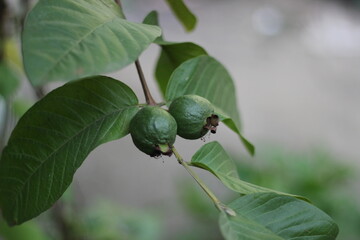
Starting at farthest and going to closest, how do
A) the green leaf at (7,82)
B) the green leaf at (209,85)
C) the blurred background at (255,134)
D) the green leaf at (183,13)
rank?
the blurred background at (255,134) → the green leaf at (7,82) → the green leaf at (183,13) → the green leaf at (209,85)

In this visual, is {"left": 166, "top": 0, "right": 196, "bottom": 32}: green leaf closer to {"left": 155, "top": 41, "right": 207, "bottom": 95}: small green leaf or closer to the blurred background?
{"left": 155, "top": 41, "right": 207, "bottom": 95}: small green leaf

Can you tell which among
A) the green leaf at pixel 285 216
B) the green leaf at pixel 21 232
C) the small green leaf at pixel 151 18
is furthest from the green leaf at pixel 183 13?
the green leaf at pixel 21 232

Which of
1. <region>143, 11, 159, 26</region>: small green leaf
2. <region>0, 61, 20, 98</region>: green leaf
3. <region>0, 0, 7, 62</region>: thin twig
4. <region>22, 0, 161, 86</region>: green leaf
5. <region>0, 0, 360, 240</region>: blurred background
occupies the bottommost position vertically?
<region>0, 0, 360, 240</region>: blurred background

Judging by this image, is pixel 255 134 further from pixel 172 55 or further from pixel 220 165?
pixel 220 165

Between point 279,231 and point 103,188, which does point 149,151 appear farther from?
point 103,188

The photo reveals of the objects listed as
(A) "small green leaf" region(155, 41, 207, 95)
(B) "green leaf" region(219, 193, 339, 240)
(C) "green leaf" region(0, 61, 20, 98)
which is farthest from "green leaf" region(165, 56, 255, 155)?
(C) "green leaf" region(0, 61, 20, 98)

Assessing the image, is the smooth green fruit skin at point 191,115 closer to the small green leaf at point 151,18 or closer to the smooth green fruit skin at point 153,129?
the smooth green fruit skin at point 153,129
